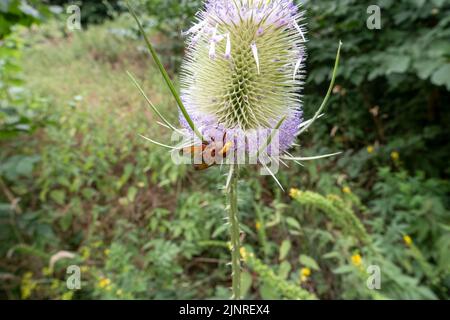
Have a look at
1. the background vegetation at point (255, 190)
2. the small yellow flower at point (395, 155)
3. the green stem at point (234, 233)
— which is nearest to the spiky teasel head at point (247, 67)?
the green stem at point (234, 233)

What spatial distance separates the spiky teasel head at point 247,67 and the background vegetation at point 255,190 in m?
0.84

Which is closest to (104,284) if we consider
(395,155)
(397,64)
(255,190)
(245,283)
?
(245,283)

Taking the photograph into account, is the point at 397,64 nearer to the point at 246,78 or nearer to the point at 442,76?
the point at 442,76

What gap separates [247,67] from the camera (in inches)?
47.0

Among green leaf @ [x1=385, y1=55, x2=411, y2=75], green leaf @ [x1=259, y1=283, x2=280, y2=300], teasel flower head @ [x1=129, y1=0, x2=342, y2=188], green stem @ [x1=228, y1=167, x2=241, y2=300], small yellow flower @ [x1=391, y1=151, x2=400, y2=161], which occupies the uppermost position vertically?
green leaf @ [x1=385, y1=55, x2=411, y2=75]

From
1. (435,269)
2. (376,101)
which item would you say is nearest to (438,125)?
(376,101)

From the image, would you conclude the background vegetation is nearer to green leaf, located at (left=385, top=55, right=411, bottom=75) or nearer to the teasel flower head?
green leaf, located at (left=385, top=55, right=411, bottom=75)

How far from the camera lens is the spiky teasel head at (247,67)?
44.6 inches

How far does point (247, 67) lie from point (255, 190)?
76.8 inches

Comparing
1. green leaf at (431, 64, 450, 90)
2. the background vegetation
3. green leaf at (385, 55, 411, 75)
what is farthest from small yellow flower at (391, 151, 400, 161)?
green leaf at (431, 64, 450, 90)

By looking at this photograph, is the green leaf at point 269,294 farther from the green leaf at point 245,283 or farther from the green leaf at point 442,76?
the green leaf at point 442,76

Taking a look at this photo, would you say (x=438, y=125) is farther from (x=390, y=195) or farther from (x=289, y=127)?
(x=289, y=127)

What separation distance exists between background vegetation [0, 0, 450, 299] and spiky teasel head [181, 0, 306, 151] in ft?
2.75

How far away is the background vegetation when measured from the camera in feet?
7.14
